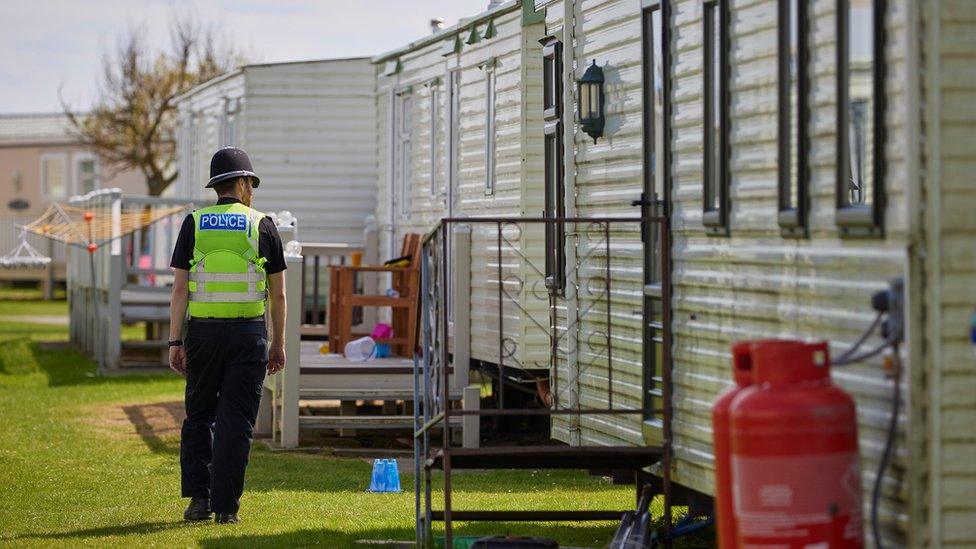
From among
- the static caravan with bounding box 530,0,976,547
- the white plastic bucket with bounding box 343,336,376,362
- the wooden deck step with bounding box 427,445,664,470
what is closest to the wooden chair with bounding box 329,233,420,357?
the white plastic bucket with bounding box 343,336,376,362

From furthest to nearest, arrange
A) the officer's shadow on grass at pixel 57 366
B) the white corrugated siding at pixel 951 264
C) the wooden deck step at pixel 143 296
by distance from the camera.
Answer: the wooden deck step at pixel 143 296
the officer's shadow on grass at pixel 57 366
the white corrugated siding at pixel 951 264

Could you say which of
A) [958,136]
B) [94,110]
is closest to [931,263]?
[958,136]

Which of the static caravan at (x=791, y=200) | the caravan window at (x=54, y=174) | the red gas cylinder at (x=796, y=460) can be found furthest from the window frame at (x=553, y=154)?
the caravan window at (x=54, y=174)

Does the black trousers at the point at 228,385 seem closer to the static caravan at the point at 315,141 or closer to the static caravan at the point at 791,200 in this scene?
the static caravan at the point at 791,200

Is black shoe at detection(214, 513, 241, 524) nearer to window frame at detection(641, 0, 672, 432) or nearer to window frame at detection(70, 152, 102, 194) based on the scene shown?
window frame at detection(641, 0, 672, 432)

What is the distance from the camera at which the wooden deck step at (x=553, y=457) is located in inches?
271

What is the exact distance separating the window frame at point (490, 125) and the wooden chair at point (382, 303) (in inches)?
43.7

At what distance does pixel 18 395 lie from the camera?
15930 mm

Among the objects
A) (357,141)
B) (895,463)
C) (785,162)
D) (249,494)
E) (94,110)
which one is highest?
(94,110)

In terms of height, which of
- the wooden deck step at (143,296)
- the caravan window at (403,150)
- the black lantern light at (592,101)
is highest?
the caravan window at (403,150)

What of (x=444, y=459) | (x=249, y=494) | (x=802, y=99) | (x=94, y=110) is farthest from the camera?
(x=94, y=110)

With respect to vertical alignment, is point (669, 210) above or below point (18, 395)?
above

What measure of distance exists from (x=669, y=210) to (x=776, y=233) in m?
1.16

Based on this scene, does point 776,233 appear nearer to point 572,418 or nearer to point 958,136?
point 958,136
